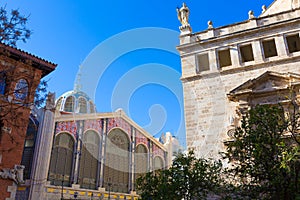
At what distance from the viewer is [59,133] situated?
22953 millimetres

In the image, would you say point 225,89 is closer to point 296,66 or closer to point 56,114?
point 296,66

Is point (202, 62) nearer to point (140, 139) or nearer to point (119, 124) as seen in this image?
point (119, 124)

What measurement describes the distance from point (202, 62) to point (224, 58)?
58.5 inches

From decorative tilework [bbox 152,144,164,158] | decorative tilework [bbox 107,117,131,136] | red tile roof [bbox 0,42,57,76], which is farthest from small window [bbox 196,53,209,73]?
decorative tilework [bbox 152,144,164,158]

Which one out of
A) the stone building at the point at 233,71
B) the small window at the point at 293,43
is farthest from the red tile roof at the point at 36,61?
the small window at the point at 293,43

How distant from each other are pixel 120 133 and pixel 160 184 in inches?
760

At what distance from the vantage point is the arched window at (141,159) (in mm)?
29050

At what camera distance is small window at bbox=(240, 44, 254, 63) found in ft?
56.5

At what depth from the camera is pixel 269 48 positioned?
665 inches

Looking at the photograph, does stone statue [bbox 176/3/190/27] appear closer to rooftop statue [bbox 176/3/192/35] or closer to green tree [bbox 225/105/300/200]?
rooftop statue [bbox 176/3/192/35]

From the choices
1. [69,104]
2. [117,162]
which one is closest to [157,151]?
[117,162]

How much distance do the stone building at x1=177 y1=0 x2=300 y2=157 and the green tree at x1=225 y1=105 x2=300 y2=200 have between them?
202 inches

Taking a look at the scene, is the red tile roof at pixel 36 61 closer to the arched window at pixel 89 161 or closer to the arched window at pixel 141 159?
the arched window at pixel 89 161

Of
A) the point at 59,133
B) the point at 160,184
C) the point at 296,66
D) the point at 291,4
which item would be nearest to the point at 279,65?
the point at 296,66
